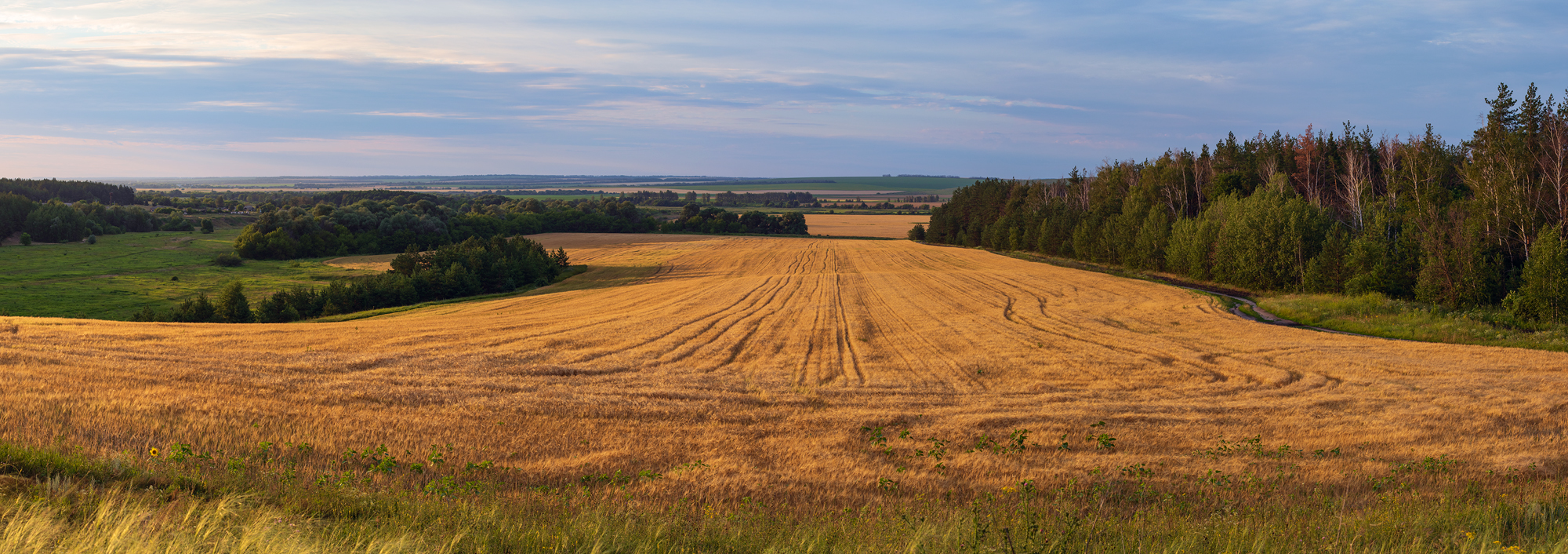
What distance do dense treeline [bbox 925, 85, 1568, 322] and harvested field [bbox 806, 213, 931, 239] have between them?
44.5 metres

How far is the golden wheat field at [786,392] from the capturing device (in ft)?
38.9

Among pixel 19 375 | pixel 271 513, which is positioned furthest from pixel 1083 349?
pixel 19 375

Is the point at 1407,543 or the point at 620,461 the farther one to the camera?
the point at 620,461

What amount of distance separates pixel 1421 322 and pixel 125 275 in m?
98.4

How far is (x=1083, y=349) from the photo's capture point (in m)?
27.6

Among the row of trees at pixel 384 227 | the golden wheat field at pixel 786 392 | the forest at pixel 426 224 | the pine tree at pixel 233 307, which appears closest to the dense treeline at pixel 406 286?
the pine tree at pixel 233 307

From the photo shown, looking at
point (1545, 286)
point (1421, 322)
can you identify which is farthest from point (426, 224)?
point (1545, 286)

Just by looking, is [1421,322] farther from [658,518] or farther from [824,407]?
[658,518]

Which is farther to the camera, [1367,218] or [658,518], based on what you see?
[1367,218]

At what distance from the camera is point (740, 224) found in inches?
5723

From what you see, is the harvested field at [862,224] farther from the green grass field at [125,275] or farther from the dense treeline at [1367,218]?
the green grass field at [125,275]

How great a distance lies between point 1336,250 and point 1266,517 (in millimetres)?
51988

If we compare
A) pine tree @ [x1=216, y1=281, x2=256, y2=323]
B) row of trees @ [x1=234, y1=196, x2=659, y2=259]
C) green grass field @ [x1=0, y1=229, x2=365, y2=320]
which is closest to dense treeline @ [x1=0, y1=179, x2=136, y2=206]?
green grass field @ [x1=0, y1=229, x2=365, y2=320]

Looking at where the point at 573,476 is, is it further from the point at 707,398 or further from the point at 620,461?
the point at 707,398
